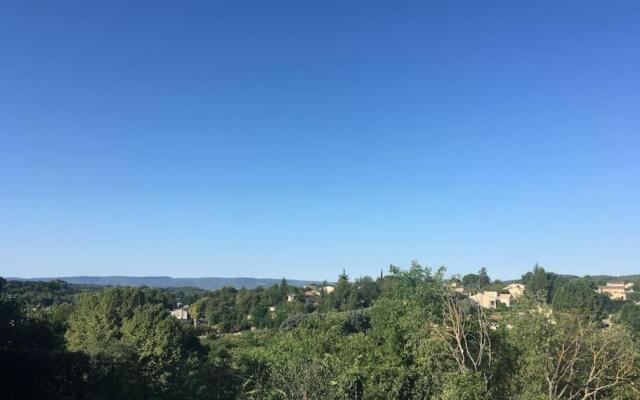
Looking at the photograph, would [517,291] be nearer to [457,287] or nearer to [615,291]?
[457,287]

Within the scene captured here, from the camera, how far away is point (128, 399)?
38.0ft

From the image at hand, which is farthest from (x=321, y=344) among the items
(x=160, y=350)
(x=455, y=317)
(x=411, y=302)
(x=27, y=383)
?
(x=160, y=350)

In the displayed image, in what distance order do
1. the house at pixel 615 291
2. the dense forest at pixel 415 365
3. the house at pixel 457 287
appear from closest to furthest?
→ the dense forest at pixel 415 365 < the house at pixel 457 287 < the house at pixel 615 291

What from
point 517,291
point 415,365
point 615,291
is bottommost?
point 615,291

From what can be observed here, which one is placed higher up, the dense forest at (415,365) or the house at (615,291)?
the dense forest at (415,365)

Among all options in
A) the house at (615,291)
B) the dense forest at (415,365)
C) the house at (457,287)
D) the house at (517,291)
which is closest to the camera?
the dense forest at (415,365)

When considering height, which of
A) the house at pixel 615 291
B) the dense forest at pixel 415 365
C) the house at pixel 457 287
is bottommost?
the house at pixel 615 291

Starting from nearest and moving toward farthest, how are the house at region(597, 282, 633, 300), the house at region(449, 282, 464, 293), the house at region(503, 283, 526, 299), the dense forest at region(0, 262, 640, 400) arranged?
the dense forest at region(0, 262, 640, 400), the house at region(503, 283, 526, 299), the house at region(449, 282, 464, 293), the house at region(597, 282, 633, 300)

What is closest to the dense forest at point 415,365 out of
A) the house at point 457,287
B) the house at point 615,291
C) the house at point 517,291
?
the house at point 457,287

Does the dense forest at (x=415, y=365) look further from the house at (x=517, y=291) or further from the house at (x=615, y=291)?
the house at (x=615, y=291)

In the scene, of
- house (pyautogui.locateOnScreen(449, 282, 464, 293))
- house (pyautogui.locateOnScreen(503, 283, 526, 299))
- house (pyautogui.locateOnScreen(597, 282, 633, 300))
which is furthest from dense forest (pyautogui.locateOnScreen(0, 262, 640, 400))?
house (pyautogui.locateOnScreen(597, 282, 633, 300))

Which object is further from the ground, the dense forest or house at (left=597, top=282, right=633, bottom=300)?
the dense forest

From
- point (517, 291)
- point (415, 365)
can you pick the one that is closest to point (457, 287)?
point (415, 365)

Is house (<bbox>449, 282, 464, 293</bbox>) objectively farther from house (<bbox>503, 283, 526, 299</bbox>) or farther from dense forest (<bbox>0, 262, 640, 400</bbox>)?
house (<bbox>503, 283, 526, 299</bbox>)
